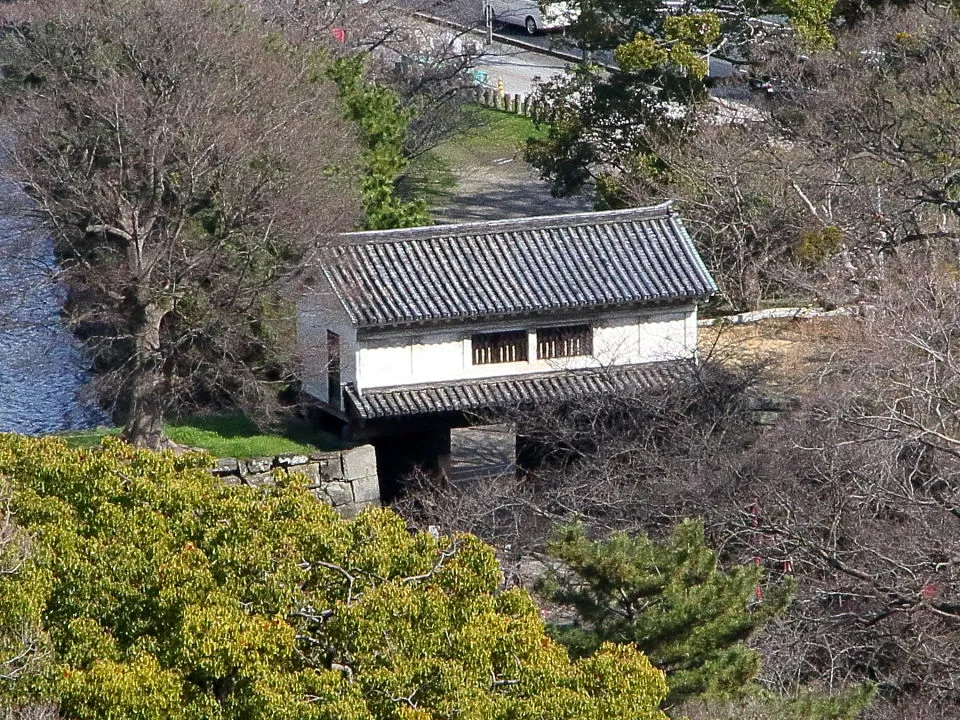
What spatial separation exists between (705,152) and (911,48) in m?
4.10

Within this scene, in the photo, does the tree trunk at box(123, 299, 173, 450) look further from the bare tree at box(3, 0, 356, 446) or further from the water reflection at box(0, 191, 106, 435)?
the water reflection at box(0, 191, 106, 435)

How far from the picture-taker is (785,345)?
25938 mm

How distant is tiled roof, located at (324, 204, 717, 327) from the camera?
22.8 metres

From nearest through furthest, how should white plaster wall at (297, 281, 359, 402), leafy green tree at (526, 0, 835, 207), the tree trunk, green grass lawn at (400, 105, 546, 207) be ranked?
the tree trunk
white plaster wall at (297, 281, 359, 402)
leafy green tree at (526, 0, 835, 207)
green grass lawn at (400, 105, 546, 207)

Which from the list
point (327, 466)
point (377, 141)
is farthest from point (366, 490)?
point (377, 141)

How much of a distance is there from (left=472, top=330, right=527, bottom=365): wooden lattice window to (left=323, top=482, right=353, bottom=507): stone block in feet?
8.84

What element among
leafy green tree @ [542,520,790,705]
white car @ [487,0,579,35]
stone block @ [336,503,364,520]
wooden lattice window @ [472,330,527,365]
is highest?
white car @ [487,0,579,35]

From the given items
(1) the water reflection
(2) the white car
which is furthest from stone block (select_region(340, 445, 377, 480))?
(2) the white car

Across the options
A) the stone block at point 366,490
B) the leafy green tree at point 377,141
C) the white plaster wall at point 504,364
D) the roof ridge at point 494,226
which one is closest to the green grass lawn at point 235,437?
the stone block at point 366,490

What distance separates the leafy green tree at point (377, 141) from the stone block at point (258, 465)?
20.8ft

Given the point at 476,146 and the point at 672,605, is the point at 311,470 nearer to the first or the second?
the point at 672,605

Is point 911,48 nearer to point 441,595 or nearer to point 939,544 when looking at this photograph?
point 939,544

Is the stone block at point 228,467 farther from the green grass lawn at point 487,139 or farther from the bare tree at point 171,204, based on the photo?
the green grass lawn at point 487,139

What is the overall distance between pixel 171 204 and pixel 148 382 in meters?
2.73
